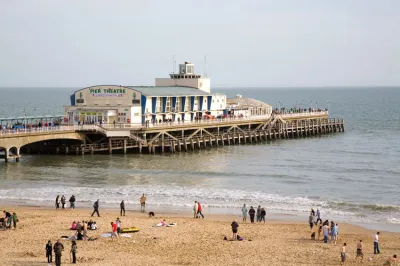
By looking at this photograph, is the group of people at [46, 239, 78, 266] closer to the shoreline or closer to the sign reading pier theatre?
the shoreline

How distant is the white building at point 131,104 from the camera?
66375 mm

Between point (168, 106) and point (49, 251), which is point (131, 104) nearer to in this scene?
point (168, 106)

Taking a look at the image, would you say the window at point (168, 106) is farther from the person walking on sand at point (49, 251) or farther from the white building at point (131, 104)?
the person walking on sand at point (49, 251)

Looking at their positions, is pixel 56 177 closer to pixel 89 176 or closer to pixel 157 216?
pixel 89 176

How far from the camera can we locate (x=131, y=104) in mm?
67250

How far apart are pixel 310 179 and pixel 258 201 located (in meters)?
10.8

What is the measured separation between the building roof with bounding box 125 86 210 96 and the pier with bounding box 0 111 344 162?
3.48 m

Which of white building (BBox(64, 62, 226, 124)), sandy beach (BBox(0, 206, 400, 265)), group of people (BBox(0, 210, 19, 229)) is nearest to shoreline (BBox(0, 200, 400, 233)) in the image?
sandy beach (BBox(0, 206, 400, 265))

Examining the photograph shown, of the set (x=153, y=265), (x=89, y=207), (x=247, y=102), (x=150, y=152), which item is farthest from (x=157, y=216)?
(x=247, y=102)

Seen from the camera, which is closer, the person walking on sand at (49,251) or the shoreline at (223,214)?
the person walking on sand at (49,251)

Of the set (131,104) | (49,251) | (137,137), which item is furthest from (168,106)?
(49,251)

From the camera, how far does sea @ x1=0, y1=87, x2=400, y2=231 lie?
41094 mm

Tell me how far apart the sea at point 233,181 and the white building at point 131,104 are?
493cm

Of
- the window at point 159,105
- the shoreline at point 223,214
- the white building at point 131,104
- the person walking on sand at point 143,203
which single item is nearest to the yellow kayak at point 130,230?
the shoreline at point 223,214
